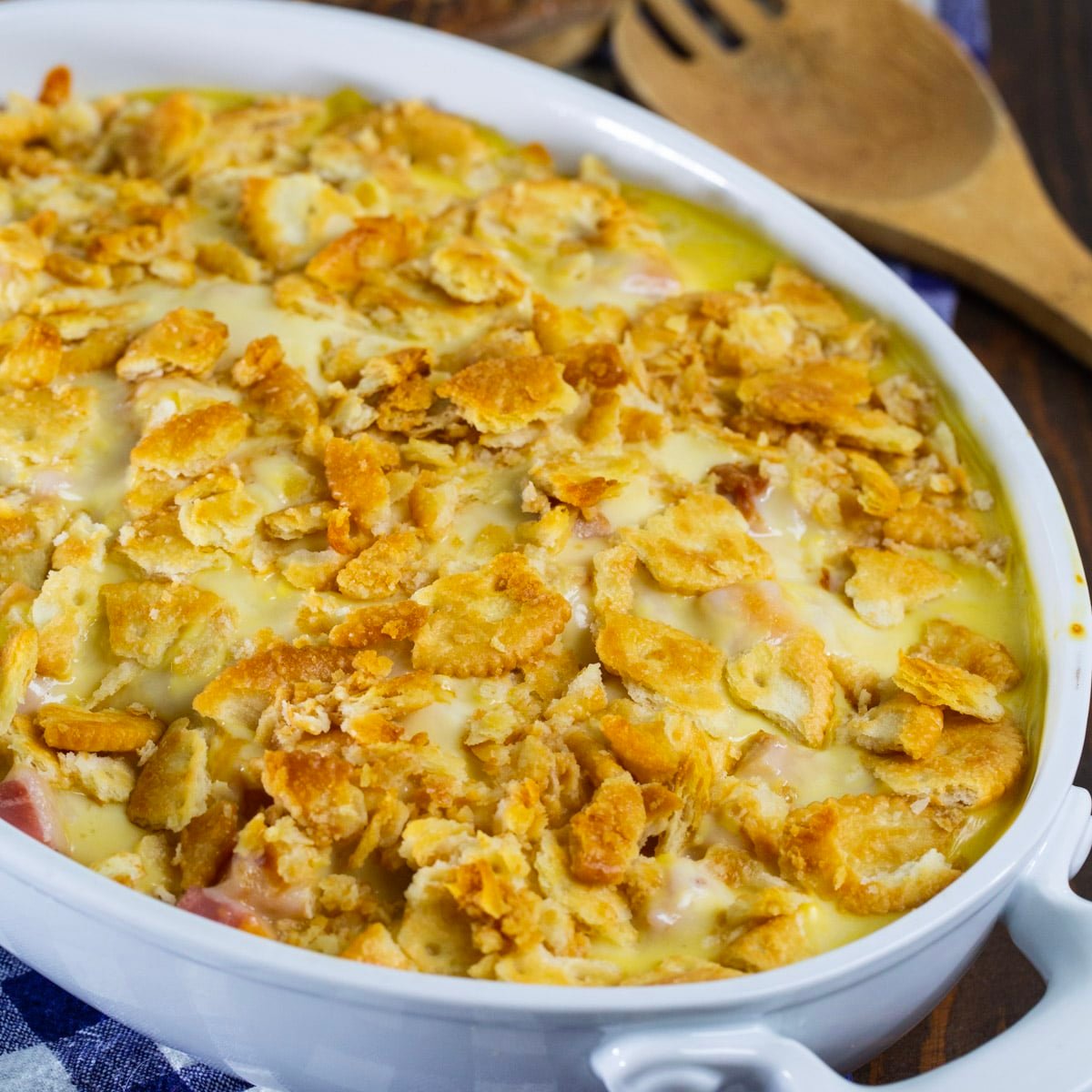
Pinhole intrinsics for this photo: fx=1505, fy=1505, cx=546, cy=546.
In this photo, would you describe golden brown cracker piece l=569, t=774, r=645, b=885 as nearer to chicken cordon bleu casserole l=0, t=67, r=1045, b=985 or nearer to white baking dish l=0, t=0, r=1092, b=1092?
chicken cordon bleu casserole l=0, t=67, r=1045, b=985

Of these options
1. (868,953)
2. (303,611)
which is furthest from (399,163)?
(868,953)

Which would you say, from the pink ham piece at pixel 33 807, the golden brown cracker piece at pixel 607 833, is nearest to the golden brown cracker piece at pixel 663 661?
the golden brown cracker piece at pixel 607 833

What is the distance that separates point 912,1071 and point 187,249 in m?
1.07

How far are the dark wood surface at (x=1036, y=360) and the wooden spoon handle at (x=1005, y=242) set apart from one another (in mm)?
50

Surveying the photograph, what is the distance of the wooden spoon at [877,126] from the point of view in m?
2.02

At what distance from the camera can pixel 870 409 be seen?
1.53 m

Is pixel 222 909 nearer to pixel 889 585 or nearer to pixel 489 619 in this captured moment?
pixel 489 619

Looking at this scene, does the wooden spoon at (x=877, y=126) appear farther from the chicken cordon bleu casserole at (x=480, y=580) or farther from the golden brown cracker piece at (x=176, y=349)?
the golden brown cracker piece at (x=176, y=349)

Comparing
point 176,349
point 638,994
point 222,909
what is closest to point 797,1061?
point 638,994

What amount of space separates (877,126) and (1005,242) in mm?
292

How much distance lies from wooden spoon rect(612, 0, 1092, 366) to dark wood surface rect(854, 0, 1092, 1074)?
5 centimetres

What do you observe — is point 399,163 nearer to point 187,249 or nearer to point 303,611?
point 187,249

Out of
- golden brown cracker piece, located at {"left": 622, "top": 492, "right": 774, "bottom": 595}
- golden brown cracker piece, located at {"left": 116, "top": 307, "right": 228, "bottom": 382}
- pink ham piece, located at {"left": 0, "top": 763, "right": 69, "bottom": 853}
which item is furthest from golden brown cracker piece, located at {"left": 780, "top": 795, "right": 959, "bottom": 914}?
golden brown cracker piece, located at {"left": 116, "top": 307, "right": 228, "bottom": 382}

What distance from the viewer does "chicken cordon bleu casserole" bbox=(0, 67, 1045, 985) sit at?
1.11 m
